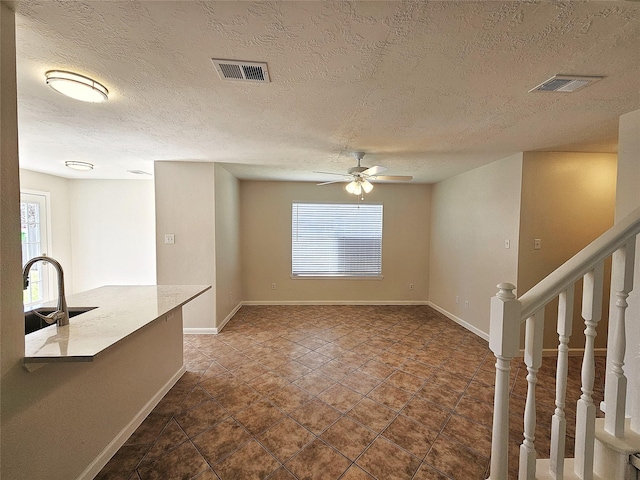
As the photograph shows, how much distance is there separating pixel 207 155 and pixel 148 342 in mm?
2193

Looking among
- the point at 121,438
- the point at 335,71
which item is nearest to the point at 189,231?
the point at 121,438

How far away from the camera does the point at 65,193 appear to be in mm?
4836

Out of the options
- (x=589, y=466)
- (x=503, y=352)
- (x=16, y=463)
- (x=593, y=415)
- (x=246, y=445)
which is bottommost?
(x=246, y=445)

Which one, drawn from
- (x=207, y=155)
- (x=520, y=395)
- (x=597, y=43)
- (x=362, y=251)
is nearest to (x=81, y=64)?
(x=207, y=155)

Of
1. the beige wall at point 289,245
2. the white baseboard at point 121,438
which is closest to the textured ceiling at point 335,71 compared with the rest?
the beige wall at point 289,245

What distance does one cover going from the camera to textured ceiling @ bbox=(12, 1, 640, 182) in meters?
1.12

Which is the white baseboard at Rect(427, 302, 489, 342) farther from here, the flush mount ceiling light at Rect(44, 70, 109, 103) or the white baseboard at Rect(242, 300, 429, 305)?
the flush mount ceiling light at Rect(44, 70, 109, 103)

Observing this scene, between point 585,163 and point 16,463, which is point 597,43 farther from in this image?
point 16,463

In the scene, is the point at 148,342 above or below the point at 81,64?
below

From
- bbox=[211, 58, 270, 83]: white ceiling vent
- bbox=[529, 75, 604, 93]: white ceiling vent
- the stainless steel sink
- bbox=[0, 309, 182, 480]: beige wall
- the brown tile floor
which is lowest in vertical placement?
the brown tile floor

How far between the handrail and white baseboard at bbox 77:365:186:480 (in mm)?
2387

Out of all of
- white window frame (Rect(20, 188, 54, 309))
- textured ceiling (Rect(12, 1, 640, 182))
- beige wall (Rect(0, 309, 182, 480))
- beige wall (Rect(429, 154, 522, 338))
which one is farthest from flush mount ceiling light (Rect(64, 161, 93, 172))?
beige wall (Rect(429, 154, 522, 338))

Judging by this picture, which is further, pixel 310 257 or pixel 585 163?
pixel 310 257

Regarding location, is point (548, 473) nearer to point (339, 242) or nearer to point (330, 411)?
point (330, 411)
